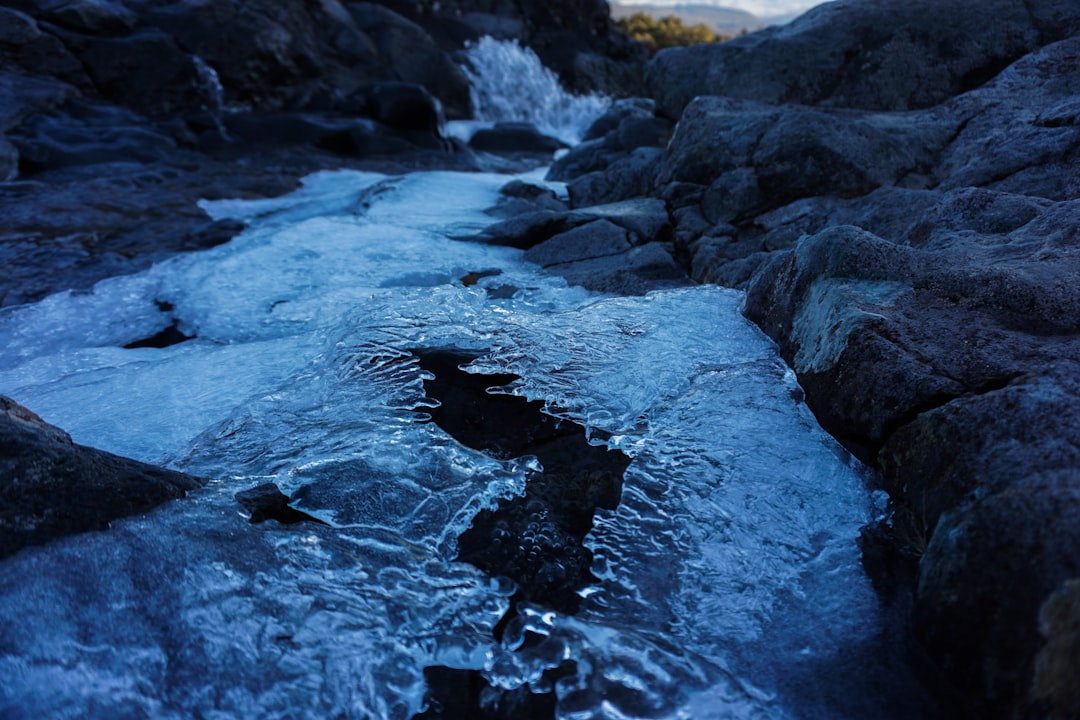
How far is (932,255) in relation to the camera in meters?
2.95

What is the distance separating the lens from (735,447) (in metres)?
2.59

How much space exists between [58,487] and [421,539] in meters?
1.05

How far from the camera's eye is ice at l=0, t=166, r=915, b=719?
1.67 meters

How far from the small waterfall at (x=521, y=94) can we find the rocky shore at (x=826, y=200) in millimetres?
3175

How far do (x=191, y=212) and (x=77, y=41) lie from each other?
5713 millimetres

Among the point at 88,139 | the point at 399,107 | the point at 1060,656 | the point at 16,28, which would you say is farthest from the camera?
the point at 399,107

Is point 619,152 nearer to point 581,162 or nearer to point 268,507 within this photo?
point 581,162

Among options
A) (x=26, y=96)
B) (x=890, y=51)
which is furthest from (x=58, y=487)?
(x=26, y=96)

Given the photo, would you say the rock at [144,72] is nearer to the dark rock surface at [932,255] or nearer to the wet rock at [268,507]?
the dark rock surface at [932,255]

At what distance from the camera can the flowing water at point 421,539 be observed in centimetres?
Result: 166

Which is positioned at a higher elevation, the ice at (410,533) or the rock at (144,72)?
the rock at (144,72)

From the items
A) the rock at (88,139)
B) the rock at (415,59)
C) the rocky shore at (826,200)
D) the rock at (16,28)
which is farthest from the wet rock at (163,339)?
the rock at (415,59)

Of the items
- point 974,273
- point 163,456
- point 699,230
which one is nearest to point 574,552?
point 163,456

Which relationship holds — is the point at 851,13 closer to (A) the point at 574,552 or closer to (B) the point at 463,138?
(A) the point at 574,552
